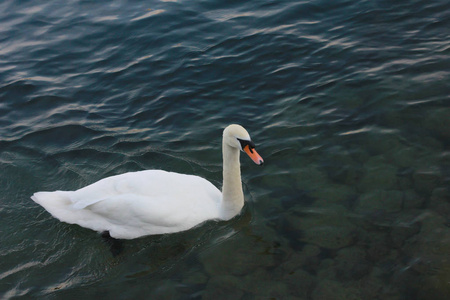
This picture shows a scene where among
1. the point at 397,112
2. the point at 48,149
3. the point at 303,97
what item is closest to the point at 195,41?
the point at 303,97

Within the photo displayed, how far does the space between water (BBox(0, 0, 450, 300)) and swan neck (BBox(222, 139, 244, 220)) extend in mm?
225

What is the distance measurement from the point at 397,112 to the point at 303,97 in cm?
172

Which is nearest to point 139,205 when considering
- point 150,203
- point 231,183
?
point 150,203

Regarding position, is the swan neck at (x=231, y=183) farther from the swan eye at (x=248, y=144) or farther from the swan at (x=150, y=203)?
the swan eye at (x=248, y=144)

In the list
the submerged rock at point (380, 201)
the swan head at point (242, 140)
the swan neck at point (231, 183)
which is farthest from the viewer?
the swan neck at point (231, 183)

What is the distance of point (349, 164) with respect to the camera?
733 cm

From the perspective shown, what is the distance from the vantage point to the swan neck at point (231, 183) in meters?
6.56

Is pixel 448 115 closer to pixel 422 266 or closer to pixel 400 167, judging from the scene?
pixel 400 167

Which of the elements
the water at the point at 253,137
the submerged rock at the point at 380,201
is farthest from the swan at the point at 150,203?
the submerged rock at the point at 380,201

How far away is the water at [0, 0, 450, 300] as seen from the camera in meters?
5.90

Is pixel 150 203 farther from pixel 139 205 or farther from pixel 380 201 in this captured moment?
pixel 380 201

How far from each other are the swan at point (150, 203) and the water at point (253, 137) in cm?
20

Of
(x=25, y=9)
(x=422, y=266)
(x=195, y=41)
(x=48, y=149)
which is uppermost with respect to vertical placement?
(x=25, y=9)

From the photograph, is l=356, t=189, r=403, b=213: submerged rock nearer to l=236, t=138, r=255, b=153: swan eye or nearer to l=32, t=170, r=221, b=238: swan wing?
l=236, t=138, r=255, b=153: swan eye
